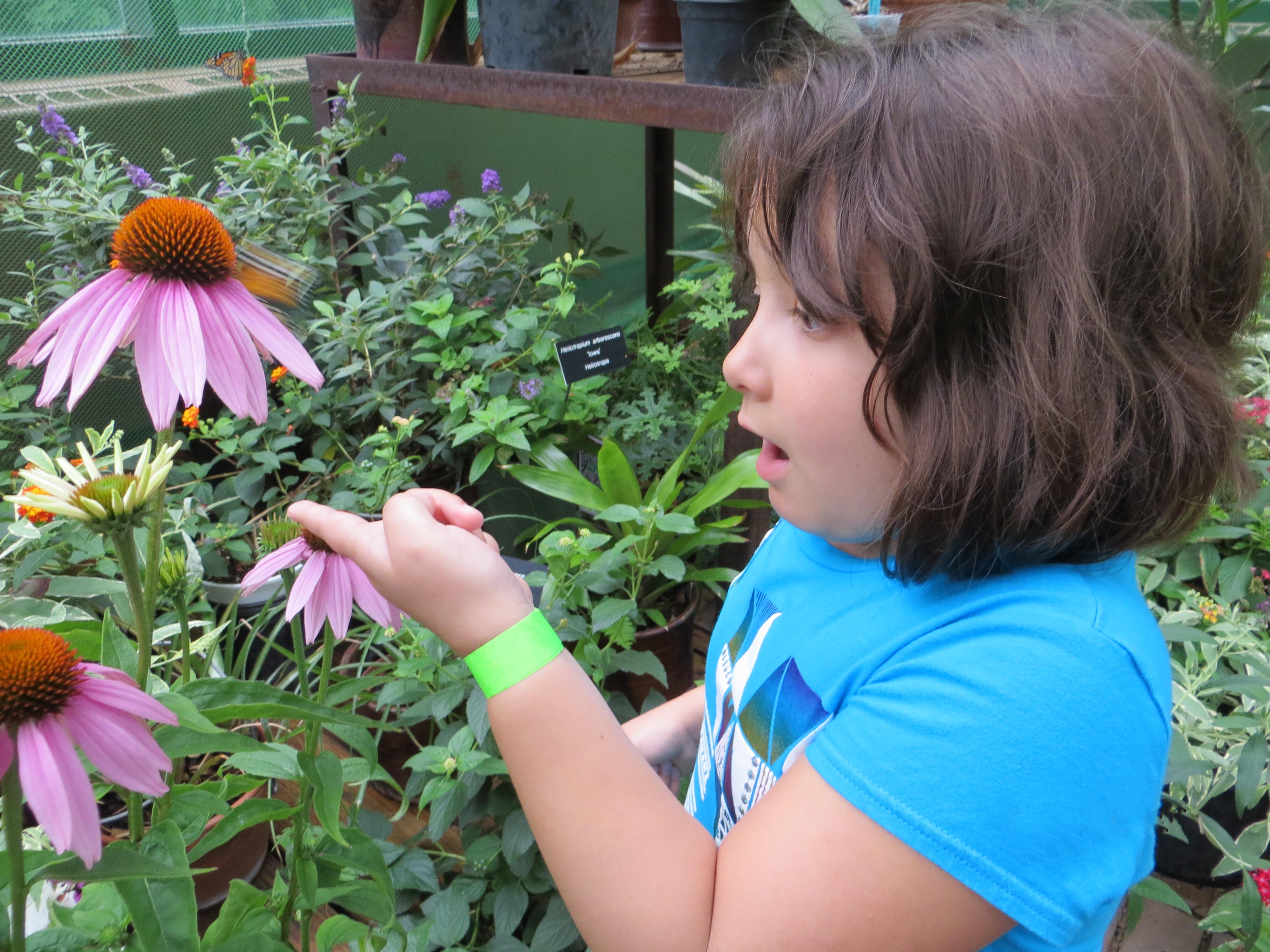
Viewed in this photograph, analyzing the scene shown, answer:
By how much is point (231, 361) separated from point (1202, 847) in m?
1.31

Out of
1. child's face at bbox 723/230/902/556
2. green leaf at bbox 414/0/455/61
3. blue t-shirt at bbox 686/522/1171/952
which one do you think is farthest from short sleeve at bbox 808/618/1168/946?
green leaf at bbox 414/0/455/61

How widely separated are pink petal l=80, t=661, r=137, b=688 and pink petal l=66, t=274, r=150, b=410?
0.12 meters

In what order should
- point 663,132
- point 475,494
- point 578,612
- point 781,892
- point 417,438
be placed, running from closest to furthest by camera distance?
1. point 781,892
2. point 578,612
3. point 417,438
4. point 475,494
5. point 663,132

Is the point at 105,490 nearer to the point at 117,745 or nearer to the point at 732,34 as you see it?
the point at 117,745

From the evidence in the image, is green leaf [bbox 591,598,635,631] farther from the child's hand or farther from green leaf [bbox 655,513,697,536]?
the child's hand

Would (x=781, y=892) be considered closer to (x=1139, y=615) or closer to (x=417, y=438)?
(x=1139, y=615)

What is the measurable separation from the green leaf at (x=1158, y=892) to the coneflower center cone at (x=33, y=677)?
88 cm

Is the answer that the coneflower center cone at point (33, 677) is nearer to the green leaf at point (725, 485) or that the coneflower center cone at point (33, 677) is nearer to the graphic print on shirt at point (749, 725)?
Result: the graphic print on shirt at point (749, 725)

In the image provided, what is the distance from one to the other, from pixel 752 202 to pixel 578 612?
0.67 metres

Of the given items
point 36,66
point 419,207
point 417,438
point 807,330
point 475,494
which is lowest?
point 475,494

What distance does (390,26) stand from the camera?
1442mm

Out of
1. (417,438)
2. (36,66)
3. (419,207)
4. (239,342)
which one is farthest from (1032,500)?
(36,66)

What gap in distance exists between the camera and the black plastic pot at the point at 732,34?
111cm

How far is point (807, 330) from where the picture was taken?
498 mm
